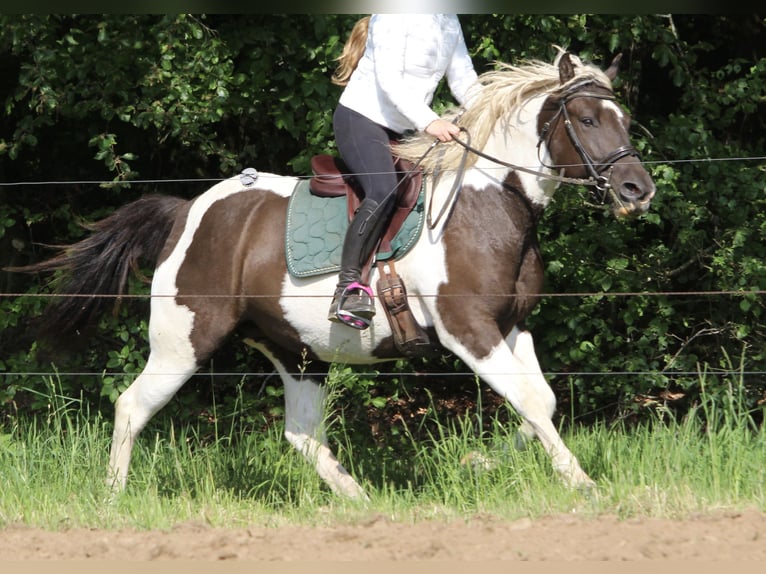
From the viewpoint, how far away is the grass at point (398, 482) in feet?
16.1

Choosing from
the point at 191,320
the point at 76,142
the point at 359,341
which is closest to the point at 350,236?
the point at 359,341

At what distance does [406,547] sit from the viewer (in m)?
4.25

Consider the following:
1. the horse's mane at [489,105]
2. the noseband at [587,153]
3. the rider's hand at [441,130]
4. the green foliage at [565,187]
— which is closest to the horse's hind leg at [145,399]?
the green foliage at [565,187]

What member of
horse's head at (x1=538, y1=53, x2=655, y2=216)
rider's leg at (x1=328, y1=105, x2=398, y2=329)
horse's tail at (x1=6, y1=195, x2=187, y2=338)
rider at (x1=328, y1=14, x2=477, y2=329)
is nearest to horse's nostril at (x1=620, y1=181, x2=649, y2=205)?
horse's head at (x1=538, y1=53, x2=655, y2=216)

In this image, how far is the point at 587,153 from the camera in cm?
507

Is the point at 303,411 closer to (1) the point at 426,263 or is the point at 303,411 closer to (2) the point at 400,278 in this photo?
(2) the point at 400,278

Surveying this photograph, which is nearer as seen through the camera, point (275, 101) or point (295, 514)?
point (295, 514)

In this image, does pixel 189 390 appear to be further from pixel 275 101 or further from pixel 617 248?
pixel 617 248

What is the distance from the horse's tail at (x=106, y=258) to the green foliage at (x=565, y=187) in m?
0.32

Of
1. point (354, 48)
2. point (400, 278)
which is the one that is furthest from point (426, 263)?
point (354, 48)

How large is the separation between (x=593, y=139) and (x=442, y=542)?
2.07 m

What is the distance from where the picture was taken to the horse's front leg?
5.02m

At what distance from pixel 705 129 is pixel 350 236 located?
342cm

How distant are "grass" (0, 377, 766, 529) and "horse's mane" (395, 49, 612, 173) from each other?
4.70ft
